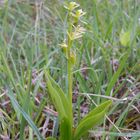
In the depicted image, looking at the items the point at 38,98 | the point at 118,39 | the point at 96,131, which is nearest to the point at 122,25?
the point at 118,39

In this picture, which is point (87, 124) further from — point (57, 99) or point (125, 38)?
point (125, 38)

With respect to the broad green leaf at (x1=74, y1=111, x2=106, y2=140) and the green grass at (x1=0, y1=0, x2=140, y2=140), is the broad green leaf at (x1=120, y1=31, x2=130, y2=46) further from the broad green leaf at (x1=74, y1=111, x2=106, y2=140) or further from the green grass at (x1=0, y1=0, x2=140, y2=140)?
the broad green leaf at (x1=74, y1=111, x2=106, y2=140)

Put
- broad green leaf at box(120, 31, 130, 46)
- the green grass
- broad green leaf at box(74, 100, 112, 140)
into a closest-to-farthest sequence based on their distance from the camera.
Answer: broad green leaf at box(74, 100, 112, 140) → the green grass → broad green leaf at box(120, 31, 130, 46)

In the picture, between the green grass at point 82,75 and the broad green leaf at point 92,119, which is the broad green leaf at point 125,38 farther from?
the broad green leaf at point 92,119

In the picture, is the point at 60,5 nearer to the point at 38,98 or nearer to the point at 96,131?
the point at 38,98

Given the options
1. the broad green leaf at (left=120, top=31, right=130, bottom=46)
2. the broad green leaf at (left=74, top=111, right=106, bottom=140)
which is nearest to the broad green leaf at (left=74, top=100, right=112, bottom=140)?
the broad green leaf at (left=74, top=111, right=106, bottom=140)

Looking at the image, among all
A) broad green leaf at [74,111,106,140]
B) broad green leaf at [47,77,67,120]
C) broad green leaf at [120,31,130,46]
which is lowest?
broad green leaf at [74,111,106,140]
